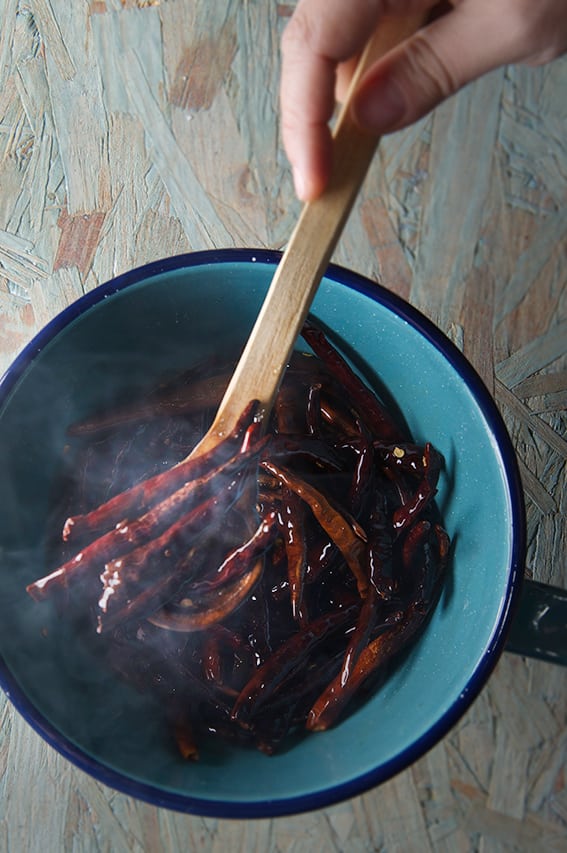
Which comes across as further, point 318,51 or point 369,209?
point 369,209

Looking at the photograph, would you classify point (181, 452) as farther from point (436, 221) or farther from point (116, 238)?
point (436, 221)

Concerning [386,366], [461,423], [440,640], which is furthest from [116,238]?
[440,640]

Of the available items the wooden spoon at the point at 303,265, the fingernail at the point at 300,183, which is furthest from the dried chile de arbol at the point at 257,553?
the fingernail at the point at 300,183

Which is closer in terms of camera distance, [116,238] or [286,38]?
[286,38]

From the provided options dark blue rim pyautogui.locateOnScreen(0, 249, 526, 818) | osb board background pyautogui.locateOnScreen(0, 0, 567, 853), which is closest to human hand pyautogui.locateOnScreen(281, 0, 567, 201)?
dark blue rim pyautogui.locateOnScreen(0, 249, 526, 818)

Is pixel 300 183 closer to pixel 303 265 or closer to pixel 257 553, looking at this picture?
pixel 303 265

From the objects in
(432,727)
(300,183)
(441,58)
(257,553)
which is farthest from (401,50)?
(432,727)

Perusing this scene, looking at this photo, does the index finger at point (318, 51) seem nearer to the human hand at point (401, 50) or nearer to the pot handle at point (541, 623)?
the human hand at point (401, 50)
